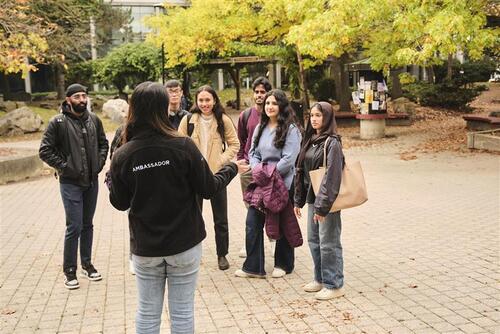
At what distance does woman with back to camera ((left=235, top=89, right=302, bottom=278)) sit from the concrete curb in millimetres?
8036

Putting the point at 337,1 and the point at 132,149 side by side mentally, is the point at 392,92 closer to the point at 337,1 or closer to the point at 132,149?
the point at 337,1

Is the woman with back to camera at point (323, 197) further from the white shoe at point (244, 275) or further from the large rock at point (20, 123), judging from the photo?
the large rock at point (20, 123)

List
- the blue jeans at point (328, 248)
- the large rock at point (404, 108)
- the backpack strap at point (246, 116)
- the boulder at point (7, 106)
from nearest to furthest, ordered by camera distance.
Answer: the blue jeans at point (328, 248) < the backpack strap at point (246, 116) < the large rock at point (404, 108) < the boulder at point (7, 106)

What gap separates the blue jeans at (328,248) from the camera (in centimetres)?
471

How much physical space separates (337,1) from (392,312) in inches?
374

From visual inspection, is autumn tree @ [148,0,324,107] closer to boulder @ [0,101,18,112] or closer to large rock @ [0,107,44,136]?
large rock @ [0,107,44,136]

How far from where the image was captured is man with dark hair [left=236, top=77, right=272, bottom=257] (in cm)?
569

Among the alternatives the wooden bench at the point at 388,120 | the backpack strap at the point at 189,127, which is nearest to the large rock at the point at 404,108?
the wooden bench at the point at 388,120

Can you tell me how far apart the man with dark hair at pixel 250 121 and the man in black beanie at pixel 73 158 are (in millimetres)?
1406

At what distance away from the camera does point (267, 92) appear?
5.59 m

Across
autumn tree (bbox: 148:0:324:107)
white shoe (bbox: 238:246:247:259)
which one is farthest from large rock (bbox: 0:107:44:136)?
white shoe (bbox: 238:246:247:259)

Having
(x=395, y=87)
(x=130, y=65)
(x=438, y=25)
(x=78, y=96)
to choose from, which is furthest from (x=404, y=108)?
(x=78, y=96)

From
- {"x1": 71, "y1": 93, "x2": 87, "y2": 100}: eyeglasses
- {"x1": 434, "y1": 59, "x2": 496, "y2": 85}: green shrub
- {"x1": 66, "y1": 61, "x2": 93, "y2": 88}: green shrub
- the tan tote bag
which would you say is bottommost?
the tan tote bag

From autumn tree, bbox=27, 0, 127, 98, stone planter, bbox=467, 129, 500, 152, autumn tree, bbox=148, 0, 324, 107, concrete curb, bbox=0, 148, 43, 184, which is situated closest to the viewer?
concrete curb, bbox=0, 148, 43, 184
